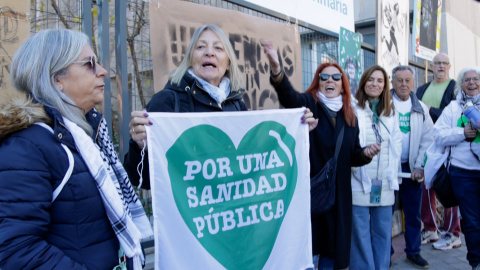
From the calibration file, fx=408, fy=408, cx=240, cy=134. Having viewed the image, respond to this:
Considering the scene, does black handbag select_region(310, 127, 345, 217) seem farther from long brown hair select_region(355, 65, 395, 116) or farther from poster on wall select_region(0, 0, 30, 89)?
poster on wall select_region(0, 0, 30, 89)

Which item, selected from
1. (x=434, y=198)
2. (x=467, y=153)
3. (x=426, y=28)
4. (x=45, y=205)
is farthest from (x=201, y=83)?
(x=426, y=28)

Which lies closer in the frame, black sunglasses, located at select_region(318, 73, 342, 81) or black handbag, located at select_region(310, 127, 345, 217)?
black handbag, located at select_region(310, 127, 345, 217)

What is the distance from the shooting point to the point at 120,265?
1.62 m

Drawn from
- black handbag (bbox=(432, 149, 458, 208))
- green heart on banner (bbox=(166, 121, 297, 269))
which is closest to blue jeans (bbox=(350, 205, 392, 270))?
black handbag (bbox=(432, 149, 458, 208))

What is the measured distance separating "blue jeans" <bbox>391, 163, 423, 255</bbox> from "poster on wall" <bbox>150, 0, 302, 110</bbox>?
1.69 meters

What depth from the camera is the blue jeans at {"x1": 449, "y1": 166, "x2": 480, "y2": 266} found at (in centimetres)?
386

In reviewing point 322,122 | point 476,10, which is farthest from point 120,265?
Result: point 476,10

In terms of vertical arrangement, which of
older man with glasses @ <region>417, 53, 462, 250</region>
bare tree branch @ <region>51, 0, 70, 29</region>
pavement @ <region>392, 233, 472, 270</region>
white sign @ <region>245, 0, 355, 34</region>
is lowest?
pavement @ <region>392, 233, 472, 270</region>

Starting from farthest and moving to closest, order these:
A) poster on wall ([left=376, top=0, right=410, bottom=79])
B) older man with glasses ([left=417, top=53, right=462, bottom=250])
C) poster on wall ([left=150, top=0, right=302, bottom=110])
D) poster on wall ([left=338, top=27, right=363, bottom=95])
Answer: poster on wall ([left=376, top=0, right=410, bottom=79]), older man with glasses ([left=417, top=53, right=462, bottom=250]), poster on wall ([left=338, top=27, right=363, bottom=95]), poster on wall ([left=150, top=0, right=302, bottom=110])

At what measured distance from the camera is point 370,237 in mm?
3684

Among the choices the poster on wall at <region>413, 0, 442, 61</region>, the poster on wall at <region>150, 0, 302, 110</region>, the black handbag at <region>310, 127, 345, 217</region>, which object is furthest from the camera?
the poster on wall at <region>413, 0, 442, 61</region>

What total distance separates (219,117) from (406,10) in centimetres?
605

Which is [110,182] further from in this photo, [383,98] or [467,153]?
[467,153]

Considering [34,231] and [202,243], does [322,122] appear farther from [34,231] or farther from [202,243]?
[34,231]
